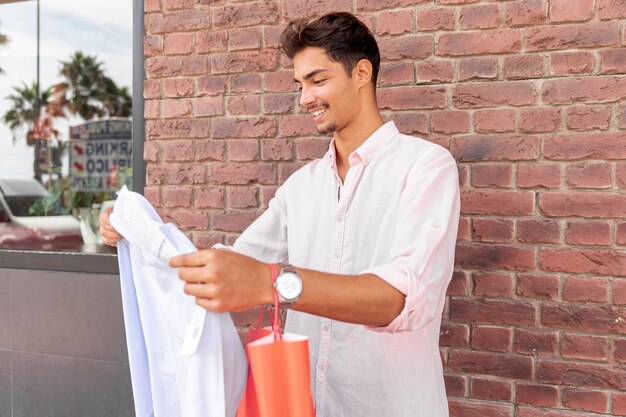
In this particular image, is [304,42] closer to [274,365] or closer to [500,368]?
[274,365]

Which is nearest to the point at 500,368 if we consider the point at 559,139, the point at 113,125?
the point at 559,139

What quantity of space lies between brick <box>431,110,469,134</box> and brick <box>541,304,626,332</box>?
73 centimetres

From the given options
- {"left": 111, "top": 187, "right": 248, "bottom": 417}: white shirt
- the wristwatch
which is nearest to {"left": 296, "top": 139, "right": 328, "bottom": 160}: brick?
{"left": 111, "top": 187, "right": 248, "bottom": 417}: white shirt

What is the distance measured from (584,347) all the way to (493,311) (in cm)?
34

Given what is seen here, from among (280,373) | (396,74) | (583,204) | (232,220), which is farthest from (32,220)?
(280,373)

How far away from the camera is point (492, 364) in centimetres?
274

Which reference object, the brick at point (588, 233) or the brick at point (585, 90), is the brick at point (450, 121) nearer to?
the brick at point (585, 90)

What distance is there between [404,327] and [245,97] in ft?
5.85

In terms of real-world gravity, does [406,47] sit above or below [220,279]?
above

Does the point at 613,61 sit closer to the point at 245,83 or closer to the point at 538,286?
the point at 538,286

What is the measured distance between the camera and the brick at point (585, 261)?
2543 mm

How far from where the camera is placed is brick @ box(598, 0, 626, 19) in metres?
2.52

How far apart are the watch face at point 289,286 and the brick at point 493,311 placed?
1.44 m

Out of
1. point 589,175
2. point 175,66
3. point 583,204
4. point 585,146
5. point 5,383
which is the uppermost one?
point 175,66
